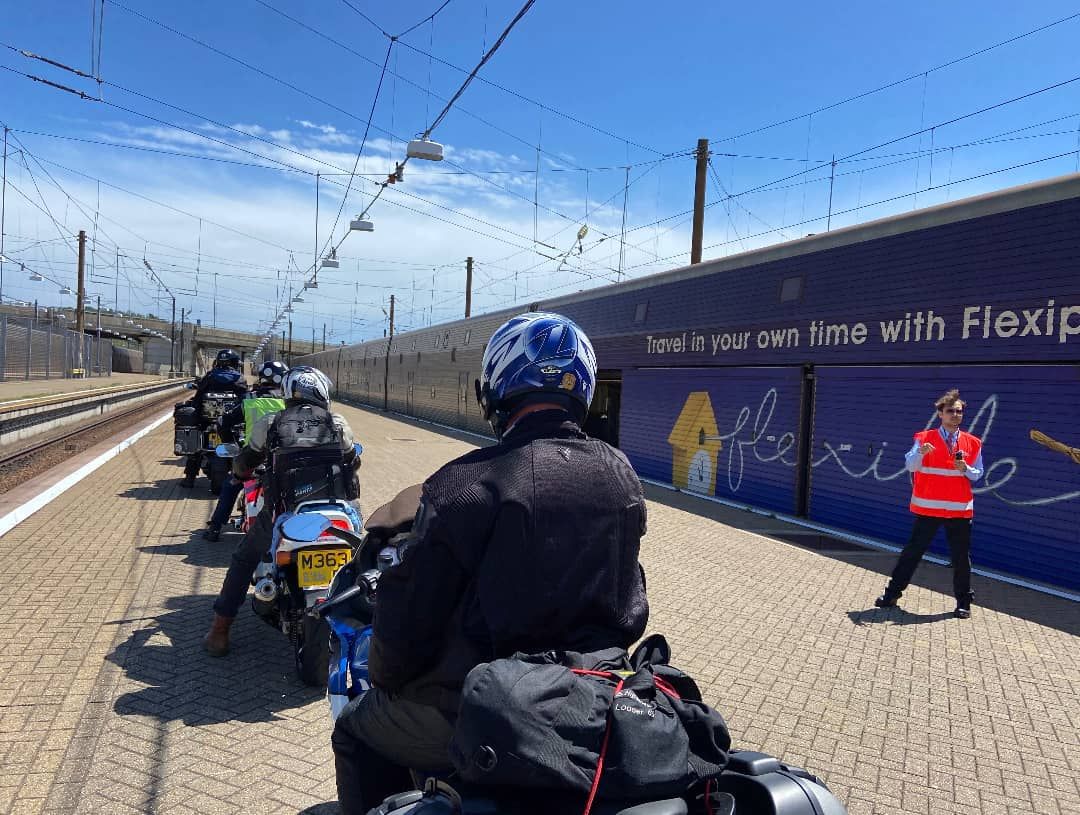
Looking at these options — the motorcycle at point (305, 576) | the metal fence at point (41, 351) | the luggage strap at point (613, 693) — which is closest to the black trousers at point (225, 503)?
the motorcycle at point (305, 576)

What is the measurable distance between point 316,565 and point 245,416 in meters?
3.64

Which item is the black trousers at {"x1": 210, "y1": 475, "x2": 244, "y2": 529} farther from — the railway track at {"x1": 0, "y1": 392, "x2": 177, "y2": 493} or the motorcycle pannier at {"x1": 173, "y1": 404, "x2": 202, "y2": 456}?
the railway track at {"x1": 0, "y1": 392, "x2": 177, "y2": 493}

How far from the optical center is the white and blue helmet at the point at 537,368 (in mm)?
2031

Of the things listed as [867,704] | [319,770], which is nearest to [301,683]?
[319,770]

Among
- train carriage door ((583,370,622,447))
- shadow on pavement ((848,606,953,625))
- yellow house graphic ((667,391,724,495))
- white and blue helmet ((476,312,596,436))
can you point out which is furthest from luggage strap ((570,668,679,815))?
train carriage door ((583,370,622,447))

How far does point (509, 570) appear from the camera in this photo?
1649mm

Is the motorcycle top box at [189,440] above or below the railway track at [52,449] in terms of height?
above

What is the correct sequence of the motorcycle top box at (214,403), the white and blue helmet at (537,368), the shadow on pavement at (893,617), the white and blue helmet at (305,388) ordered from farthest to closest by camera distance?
the motorcycle top box at (214,403), the shadow on pavement at (893,617), the white and blue helmet at (305,388), the white and blue helmet at (537,368)

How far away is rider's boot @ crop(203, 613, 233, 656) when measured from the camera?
4609mm

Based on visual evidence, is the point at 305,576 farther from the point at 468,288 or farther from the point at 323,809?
the point at 468,288

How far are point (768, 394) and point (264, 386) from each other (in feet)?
24.7

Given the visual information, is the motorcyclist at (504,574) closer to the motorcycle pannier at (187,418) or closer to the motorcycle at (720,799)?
the motorcycle at (720,799)

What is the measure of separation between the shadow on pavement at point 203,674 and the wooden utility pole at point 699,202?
13753 mm

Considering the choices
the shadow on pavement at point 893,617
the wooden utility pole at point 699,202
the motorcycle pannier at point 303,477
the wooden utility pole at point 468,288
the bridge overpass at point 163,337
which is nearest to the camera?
the motorcycle pannier at point 303,477
